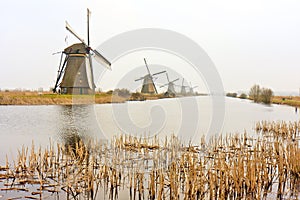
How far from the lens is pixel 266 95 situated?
41750mm

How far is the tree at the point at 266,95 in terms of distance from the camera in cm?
4125

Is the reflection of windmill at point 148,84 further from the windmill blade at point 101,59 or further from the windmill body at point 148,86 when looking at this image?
the windmill blade at point 101,59

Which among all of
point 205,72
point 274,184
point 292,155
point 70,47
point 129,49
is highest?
point 70,47

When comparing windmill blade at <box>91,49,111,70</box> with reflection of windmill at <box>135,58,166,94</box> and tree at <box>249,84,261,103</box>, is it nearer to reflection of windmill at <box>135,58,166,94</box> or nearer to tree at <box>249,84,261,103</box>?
reflection of windmill at <box>135,58,166,94</box>

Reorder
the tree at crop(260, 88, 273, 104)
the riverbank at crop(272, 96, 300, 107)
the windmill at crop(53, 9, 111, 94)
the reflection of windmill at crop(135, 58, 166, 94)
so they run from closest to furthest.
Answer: the windmill at crop(53, 9, 111, 94) → the riverbank at crop(272, 96, 300, 107) → the tree at crop(260, 88, 273, 104) → the reflection of windmill at crop(135, 58, 166, 94)

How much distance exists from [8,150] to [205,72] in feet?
31.2

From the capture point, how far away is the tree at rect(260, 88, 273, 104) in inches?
1624

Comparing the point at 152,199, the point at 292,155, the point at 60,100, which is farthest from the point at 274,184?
the point at 60,100

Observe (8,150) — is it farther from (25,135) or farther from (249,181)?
(249,181)

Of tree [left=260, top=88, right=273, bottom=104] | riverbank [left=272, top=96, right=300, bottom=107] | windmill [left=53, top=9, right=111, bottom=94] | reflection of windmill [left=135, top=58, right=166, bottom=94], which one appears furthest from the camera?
reflection of windmill [left=135, top=58, right=166, bottom=94]

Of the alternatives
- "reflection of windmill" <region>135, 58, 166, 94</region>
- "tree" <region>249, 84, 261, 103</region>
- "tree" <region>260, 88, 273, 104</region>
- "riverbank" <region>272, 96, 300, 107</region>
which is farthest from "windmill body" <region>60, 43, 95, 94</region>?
"tree" <region>249, 84, 261, 103</region>

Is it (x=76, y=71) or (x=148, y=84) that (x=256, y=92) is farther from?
(x=76, y=71)

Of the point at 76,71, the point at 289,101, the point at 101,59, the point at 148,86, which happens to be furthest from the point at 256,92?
the point at 76,71

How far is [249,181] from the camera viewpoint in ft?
16.3
